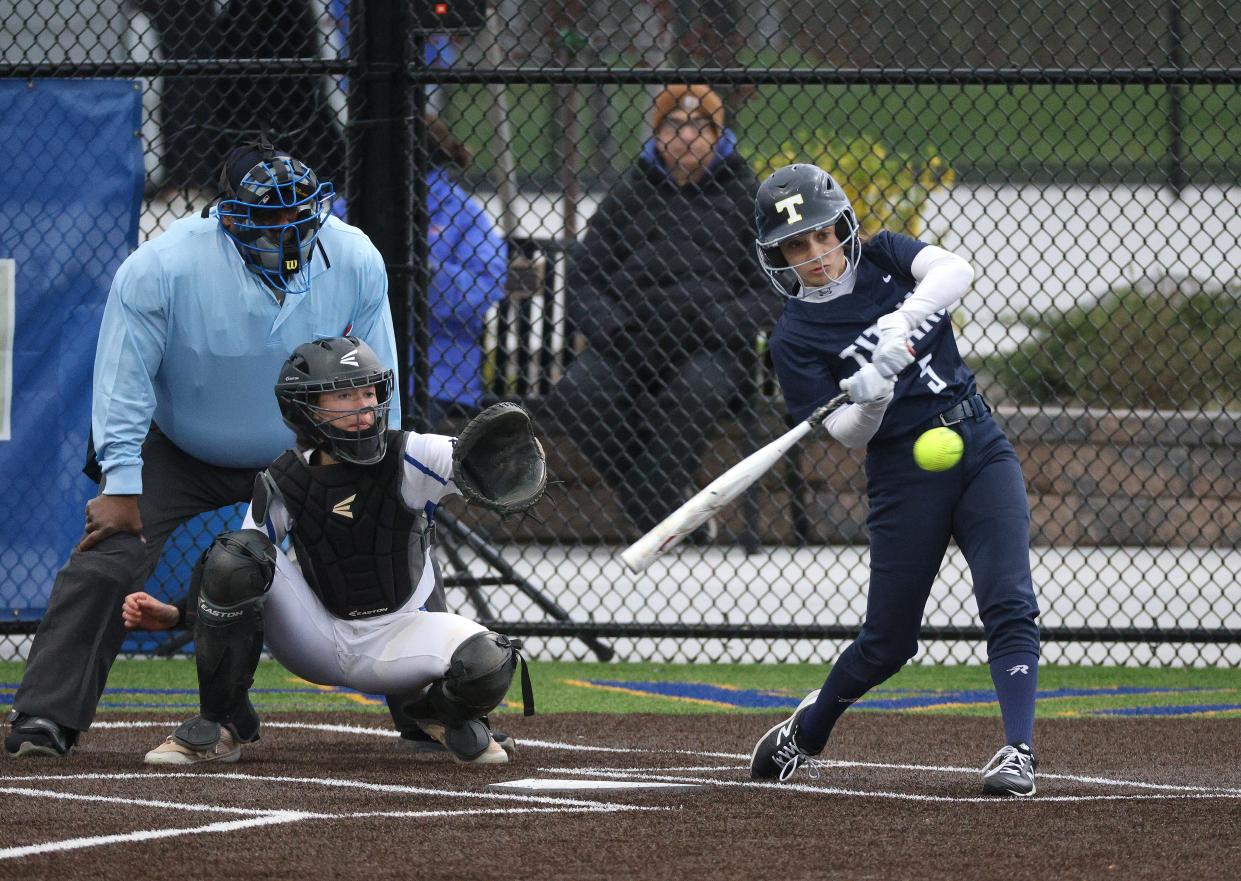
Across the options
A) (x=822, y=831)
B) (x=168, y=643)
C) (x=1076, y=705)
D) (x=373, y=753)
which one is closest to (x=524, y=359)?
(x=168, y=643)

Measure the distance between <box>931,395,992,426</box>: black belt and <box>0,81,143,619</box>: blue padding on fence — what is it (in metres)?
3.50

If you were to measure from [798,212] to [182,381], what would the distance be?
1.75 m

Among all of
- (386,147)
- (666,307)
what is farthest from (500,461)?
(666,307)

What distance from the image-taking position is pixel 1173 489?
34.3ft

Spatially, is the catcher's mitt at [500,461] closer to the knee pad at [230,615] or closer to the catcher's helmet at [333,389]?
the catcher's helmet at [333,389]

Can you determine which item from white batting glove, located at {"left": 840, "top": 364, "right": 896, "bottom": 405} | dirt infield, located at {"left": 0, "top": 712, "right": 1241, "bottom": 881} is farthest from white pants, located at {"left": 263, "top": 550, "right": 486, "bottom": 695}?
white batting glove, located at {"left": 840, "top": 364, "right": 896, "bottom": 405}

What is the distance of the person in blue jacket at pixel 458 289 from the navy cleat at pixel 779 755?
3.69 meters

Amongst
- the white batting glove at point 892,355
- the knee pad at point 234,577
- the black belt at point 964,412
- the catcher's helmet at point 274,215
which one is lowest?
the knee pad at point 234,577

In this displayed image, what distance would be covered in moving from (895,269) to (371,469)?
4.70ft

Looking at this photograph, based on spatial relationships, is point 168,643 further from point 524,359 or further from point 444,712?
point 524,359

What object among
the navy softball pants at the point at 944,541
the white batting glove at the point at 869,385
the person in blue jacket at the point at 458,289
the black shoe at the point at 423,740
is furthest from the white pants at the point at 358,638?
the person in blue jacket at the point at 458,289

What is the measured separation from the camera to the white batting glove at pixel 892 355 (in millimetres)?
4418

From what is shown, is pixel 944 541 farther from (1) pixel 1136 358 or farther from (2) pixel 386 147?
(1) pixel 1136 358

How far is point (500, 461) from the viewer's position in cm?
465
